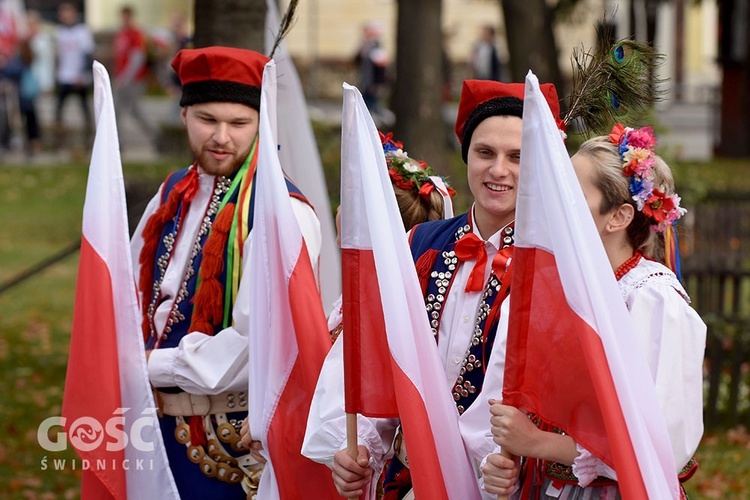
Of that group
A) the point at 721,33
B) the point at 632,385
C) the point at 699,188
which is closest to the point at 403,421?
the point at 632,385

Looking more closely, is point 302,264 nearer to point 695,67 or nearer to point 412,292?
point 412,292

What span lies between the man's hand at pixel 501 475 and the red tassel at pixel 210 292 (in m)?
1.32

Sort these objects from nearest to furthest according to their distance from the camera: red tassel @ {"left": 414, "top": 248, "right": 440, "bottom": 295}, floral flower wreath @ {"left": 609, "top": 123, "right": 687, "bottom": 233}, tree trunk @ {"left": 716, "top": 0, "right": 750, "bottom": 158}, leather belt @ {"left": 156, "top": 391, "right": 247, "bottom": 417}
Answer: floral flower wreath @ {"left": 609, "top": 123, "right": 687, "bottom": 233} → red tassel @ {"left": 414, "top": 248, "right": 440, "bottom": 295} → leather belt @ {"left": 156, "top": 391, "right": 247, "bottom": 417} → tree trunk @ {"left": 716, "top": 0, "right": 750, "bottom": 158}

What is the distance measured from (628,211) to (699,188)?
28.2 feet

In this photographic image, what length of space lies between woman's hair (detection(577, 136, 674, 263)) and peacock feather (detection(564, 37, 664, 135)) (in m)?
0.08

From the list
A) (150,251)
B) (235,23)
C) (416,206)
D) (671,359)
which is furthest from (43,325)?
(671,359)

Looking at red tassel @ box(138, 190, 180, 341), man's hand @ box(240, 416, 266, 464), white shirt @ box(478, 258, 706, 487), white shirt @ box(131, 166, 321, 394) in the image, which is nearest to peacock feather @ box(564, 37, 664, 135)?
white shirt @ box(478, 258, 706, 487)

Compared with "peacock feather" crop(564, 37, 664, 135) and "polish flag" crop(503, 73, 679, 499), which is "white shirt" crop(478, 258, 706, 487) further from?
"peacock feather" crop(564, 37, 664, 135)

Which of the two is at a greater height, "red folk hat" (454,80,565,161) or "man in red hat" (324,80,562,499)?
"red folk hat" (454,80,565,161)

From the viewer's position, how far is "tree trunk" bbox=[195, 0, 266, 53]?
668 cm

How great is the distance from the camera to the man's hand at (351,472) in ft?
11.1

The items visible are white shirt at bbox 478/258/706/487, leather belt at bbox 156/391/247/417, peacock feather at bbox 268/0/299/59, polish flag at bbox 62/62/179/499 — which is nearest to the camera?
white shirt at bbox 478/258/706/487

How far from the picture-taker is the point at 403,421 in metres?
3.26

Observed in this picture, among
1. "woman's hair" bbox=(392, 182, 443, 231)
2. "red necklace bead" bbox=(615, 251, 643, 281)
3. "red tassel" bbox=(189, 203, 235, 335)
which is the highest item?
"woman's hair" bbox=(392, 182, 443, 231)
